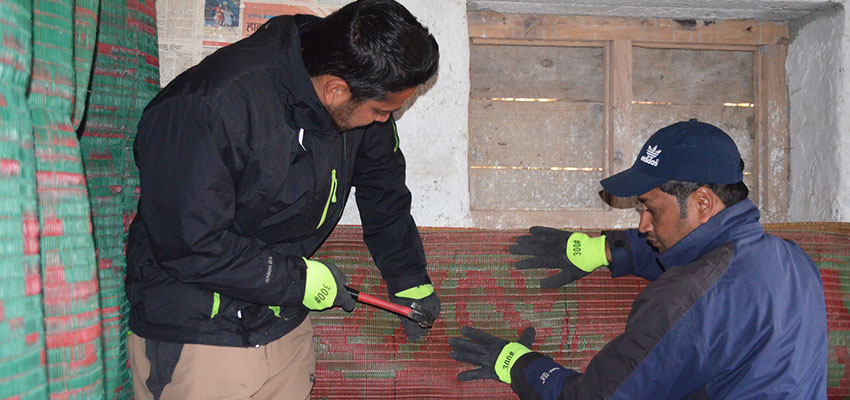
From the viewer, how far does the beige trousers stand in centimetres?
150

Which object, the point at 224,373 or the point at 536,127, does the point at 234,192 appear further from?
the point at 536,127

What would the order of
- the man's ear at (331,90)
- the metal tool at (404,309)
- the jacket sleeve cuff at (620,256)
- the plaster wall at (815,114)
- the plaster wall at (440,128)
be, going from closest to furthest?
the man's ear at (331,90), the metal tool at (404,309), the jacket sleeve cuff at (620,256), the plaster wall at (440,128), the plaster wall at (815,114)

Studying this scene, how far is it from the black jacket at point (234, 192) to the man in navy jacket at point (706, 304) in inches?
30.6

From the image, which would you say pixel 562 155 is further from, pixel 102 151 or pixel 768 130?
pixel 102 151

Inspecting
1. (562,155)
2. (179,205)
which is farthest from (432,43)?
(562,155)

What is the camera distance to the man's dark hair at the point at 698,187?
1.61 meters

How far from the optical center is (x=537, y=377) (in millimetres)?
1797

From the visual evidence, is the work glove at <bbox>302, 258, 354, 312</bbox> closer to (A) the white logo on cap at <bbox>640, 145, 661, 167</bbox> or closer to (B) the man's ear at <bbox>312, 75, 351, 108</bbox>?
(B) the man's ear at <bbox>312, 75, 351, 108</bbox>

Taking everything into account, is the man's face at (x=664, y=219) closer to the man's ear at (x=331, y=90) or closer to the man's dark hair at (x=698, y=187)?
the man's dark hair at (x=698, y=187)

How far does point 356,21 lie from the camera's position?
1362 mm

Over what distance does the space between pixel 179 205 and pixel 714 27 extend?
2.34 m

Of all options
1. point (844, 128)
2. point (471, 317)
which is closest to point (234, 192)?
point (471, 317)

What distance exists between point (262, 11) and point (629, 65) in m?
1.49

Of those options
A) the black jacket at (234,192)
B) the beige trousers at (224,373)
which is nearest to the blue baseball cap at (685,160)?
the black jacket at (234,192)
